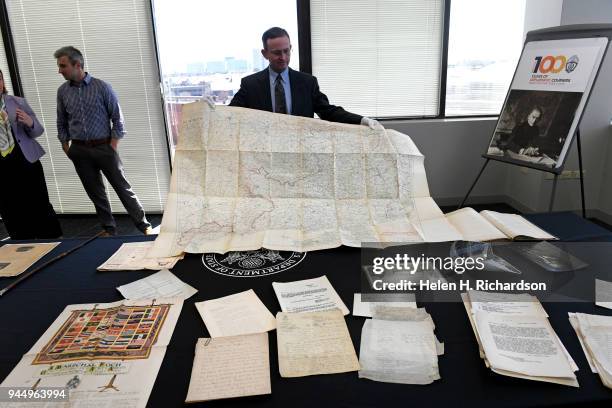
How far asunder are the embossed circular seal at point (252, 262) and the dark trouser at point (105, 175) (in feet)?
6.52

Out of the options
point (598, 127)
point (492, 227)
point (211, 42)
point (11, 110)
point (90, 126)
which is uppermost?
point (211, 42)

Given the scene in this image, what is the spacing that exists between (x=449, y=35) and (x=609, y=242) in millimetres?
2551

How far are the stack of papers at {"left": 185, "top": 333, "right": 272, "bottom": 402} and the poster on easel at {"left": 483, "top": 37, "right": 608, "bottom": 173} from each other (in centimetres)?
249

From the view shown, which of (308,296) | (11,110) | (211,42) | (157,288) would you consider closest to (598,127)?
(308,296)

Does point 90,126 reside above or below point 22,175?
above

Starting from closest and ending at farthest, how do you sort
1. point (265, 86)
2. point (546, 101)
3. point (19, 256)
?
point (19, 256) → point (265, 86) → point (546, 101)

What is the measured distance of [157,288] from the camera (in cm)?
163

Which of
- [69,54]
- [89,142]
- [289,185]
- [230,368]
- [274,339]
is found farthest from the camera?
[89,142]

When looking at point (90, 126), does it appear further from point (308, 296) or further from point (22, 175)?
point (308, 296)

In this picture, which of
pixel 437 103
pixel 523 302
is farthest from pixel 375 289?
pixel 437 103

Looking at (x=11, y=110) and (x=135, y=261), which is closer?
(x=135, y=261)

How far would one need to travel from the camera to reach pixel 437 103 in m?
3.98

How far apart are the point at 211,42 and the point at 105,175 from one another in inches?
60.1

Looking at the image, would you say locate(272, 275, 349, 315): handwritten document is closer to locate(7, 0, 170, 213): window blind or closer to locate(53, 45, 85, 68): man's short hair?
locate(53, 45, 85, 68): man's short hair
